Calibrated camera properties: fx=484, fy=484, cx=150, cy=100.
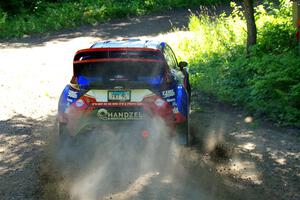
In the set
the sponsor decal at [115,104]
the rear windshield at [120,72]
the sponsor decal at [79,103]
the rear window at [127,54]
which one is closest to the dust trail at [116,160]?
the sponsor decal at [115,104]

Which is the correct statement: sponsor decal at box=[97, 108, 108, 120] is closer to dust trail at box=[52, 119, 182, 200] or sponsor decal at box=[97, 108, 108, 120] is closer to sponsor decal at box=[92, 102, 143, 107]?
sponsor decal at box=[92, 102, 143, 107]

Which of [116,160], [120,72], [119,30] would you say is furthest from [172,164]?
[119,30]

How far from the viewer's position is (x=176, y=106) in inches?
309

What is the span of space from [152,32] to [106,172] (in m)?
16.1

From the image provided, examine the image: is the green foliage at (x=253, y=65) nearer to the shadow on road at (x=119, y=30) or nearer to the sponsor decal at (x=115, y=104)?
the sponsor decal at (x=115, y=104)

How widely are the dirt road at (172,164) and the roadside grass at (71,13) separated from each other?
11984 mm

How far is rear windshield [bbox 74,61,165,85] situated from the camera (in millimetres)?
7684

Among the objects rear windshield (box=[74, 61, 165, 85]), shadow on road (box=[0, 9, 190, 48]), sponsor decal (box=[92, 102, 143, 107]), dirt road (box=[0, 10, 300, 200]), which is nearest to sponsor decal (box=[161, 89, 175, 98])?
rear windshield (box=[74, 61, 165, 85])

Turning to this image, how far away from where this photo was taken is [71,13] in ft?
84.2

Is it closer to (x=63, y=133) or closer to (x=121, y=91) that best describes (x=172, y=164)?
(x=121, y=91)

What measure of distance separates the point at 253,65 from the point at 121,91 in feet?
17.0

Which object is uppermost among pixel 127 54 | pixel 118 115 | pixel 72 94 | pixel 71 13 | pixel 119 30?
pixel 71 13

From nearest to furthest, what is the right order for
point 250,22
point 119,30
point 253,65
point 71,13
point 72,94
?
point 72,94
point 253,65
point 250,22
point 119,30
point 71,13

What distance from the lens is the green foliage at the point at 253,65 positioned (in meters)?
10.3
